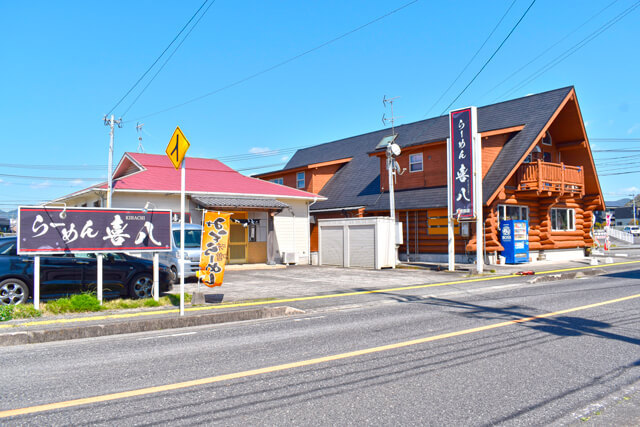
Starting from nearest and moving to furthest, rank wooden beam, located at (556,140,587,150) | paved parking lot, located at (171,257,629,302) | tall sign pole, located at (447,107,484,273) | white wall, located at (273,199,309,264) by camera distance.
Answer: paved parking lot, located at (171,257,629,302), tall sign pole, located at (447,107,484,273), white wall, located at (273,199,309,264), wooden beam, located at (556,140,587,150)

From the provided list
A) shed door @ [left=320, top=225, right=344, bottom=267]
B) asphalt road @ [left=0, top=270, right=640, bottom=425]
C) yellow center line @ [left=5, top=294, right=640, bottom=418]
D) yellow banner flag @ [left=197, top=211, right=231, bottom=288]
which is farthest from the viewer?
shed door @ [left=320, top=225, right=344, bottom=267]

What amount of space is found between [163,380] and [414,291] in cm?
930

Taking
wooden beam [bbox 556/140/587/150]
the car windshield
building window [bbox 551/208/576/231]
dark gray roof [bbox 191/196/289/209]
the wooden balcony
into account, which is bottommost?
the car windshield

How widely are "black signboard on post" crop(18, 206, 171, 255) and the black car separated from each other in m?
0.71

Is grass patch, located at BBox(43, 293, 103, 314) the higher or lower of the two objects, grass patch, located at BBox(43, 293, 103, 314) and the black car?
the lower

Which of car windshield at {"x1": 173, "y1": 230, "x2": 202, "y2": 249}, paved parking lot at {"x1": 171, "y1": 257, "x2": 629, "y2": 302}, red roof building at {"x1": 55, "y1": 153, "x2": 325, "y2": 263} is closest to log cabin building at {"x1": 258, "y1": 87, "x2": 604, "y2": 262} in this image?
paved parking lot at {"x1": 171, "y1": 257, "x2": 629, "y2": 302}

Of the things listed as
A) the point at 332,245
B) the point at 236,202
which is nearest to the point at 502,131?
the point at 332,245

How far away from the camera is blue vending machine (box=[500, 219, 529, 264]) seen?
21.9 metres

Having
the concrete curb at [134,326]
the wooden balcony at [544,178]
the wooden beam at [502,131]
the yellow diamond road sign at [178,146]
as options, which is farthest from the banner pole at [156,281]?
the wooden balcony at [544,178]

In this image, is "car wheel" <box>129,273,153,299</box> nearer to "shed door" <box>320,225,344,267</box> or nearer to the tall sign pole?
"shed door" <box>320,225,344,267</box>

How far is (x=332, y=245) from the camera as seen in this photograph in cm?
2248

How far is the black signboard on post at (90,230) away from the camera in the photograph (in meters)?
9.95

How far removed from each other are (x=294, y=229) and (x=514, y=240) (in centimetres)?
1032

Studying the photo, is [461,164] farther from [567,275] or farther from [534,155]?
[534,155]
